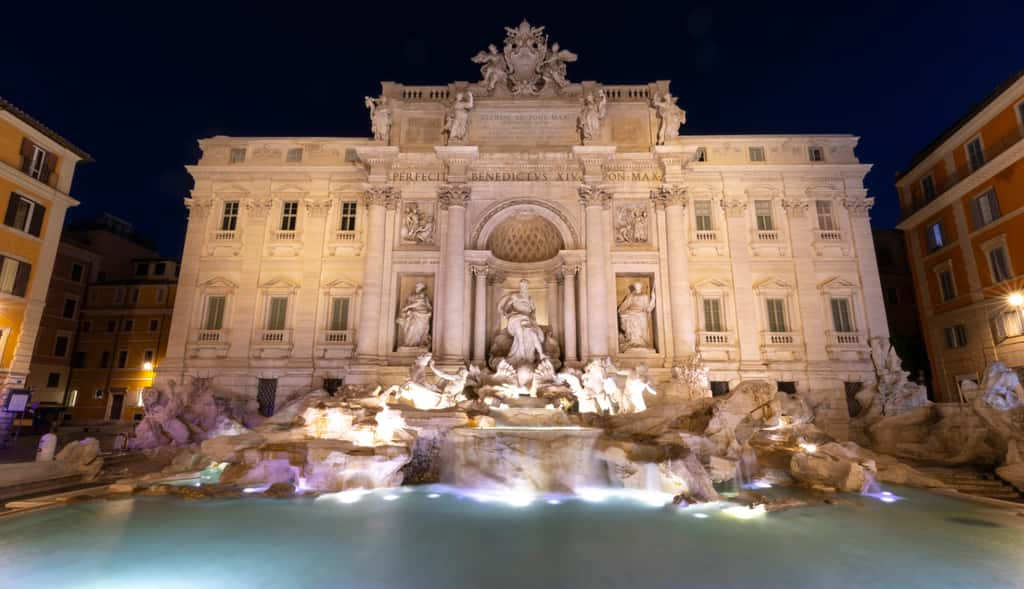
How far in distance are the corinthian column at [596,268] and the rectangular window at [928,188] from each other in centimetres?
1674

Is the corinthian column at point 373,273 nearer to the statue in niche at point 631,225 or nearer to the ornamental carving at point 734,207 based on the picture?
the statue in niche at point 631,225

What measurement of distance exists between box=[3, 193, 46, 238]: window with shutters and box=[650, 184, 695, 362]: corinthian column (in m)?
24.6

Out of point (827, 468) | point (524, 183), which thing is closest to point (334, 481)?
point (827, 468)

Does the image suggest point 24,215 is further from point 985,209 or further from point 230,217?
point 985,209

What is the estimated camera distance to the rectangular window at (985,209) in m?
20.2

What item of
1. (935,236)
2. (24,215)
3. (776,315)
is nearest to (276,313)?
(24,215)

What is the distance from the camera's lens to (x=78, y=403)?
30453 mm

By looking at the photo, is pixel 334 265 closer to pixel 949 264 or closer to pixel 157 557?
pixel 157 557

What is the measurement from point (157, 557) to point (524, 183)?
1761 centimetres

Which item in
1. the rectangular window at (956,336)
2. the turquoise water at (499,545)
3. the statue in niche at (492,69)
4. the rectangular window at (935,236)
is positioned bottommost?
the turquoise water at (499,545)

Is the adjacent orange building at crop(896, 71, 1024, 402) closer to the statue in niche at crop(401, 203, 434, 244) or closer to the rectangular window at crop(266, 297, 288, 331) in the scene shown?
the statue in niche at crop(401, 203, 434, 244)

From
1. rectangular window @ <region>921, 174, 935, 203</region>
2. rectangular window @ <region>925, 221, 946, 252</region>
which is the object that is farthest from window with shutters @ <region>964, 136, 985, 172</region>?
rectangular window @ <region>925, 221, 946, 252</region>

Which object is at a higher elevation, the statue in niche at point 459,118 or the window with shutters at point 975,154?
the statue in niche at point 459,118

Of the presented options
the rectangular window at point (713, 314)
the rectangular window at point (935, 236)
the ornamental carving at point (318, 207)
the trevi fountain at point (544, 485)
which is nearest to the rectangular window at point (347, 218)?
the ornamental carving at point (318, 207)
